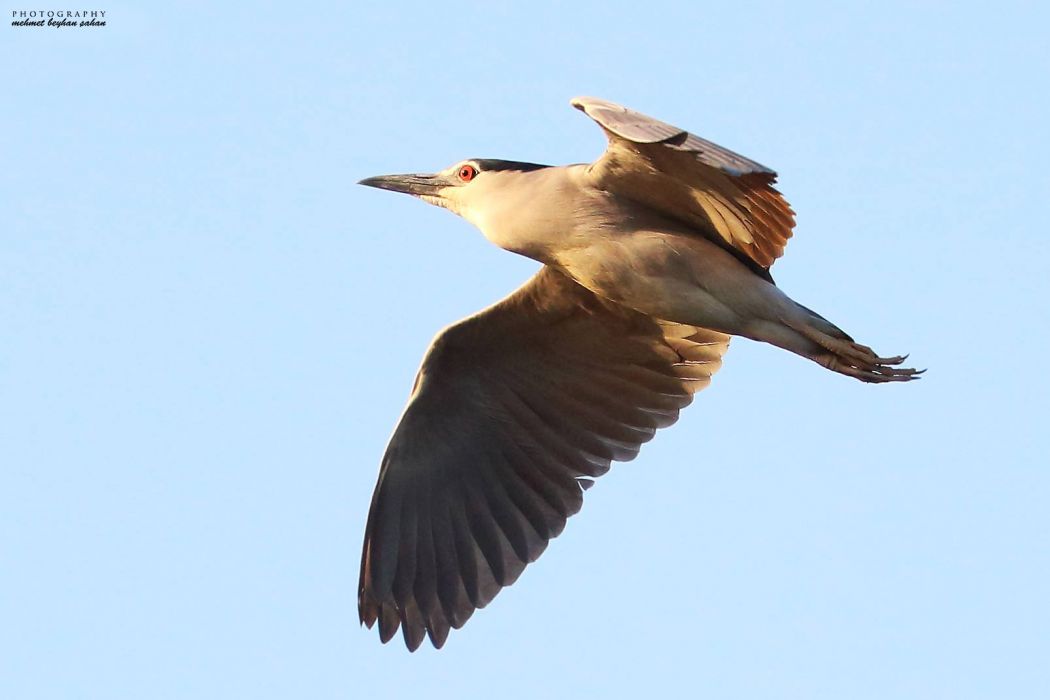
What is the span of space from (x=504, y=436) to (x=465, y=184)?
77.9 inches

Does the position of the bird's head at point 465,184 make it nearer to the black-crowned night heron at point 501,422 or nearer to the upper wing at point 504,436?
the black-crowned night heron at point 501,422

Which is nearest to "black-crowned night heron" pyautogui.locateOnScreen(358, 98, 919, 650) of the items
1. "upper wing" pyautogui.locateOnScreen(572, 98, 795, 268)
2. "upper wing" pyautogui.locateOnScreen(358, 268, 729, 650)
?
"upper wing" pyautogui.locateOnScreen(358, 268, 729, 650)

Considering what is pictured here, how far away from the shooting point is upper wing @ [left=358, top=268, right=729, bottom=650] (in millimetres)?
11070

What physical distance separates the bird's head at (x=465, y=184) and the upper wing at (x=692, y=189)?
814mm

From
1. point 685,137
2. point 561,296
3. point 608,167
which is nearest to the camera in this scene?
point 685,137

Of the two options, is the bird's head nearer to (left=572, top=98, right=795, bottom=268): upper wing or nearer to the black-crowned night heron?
the black-crowned night heron

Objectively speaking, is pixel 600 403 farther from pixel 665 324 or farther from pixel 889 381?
pixel 889 381

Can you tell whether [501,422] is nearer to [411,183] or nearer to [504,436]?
[504,436]

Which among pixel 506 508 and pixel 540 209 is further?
pixel 506 508

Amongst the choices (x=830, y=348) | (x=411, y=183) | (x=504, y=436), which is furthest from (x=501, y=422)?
(x=830, y=348)

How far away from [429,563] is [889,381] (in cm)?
340

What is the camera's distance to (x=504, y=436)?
11.5 metres

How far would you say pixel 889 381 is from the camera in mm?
9758

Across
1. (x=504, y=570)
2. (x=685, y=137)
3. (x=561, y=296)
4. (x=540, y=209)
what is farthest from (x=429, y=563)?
(x=685, y=137)
